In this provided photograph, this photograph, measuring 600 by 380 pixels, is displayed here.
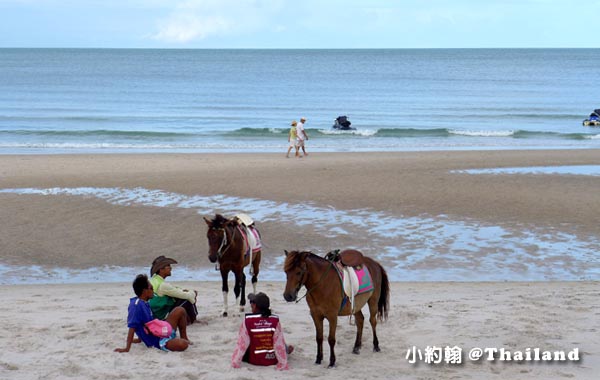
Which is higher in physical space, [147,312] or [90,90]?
[90,90]

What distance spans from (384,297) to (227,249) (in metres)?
2.27

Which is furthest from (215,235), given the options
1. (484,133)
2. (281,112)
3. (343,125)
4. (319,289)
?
(281,112)

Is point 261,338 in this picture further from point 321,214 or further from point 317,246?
point 321,214

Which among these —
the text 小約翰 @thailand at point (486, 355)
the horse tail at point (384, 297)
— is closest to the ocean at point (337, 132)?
the horse tail at point (384, 297)

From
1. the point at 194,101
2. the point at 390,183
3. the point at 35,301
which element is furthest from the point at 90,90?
the point at 35,301

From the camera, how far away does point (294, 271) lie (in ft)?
27.0

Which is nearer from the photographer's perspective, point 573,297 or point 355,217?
point 573,297

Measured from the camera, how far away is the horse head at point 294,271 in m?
8.15

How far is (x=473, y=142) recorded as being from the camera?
39.7 m

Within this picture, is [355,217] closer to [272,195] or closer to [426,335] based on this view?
[272,195]

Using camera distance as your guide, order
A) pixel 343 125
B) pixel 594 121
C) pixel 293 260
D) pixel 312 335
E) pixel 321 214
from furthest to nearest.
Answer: pixel 594 121
pixel 343 125
pixel 321 214
pixel 312 335
pixel 293 260

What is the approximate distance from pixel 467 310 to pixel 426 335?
137 cm

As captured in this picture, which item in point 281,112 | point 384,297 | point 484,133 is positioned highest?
point 281,112

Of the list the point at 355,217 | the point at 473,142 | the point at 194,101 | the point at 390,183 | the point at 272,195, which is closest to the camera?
the point at 355,217
